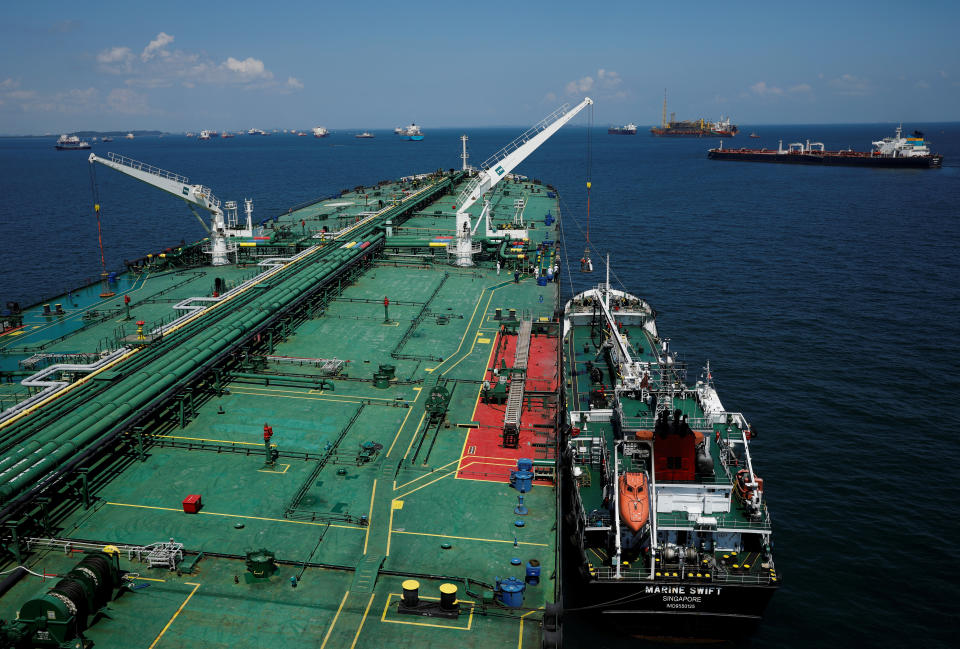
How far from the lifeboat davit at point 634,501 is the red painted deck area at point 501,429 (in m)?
7.77

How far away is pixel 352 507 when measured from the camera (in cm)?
3462

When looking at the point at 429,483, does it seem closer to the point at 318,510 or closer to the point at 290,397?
the point at 318,510

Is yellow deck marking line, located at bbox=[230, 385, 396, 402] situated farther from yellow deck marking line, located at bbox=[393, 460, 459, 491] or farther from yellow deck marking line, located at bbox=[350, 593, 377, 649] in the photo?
yellow deck marking line, located at bbox=[350, 593, 377, 649]

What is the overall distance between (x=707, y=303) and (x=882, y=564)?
52.4 m

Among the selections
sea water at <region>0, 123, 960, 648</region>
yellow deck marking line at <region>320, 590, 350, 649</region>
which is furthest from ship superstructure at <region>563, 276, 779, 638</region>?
yellow deck marking line at <region>320, 590, 350, 649</region>

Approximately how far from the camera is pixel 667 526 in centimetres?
3253

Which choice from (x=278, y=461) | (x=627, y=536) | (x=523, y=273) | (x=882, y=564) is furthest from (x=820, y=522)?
(x=523, y=273)

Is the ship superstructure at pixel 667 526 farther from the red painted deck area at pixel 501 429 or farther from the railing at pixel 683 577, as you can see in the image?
the red painted deck area at pixel 501 429

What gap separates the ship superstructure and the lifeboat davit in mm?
49

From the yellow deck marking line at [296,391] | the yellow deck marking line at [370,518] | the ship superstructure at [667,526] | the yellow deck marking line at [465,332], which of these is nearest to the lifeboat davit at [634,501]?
the ship superstructure at [667,526]

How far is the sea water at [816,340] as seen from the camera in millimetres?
38125

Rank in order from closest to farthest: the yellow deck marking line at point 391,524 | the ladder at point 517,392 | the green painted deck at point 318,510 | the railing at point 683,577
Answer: the green painted deck at point 318,510 < the railing at point 683,577 < the yellow deck marking line at point 391,524 < the ladder at point 517,392

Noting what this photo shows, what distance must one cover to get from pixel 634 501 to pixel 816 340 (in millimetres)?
52216

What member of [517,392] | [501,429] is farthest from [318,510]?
[517,392]
